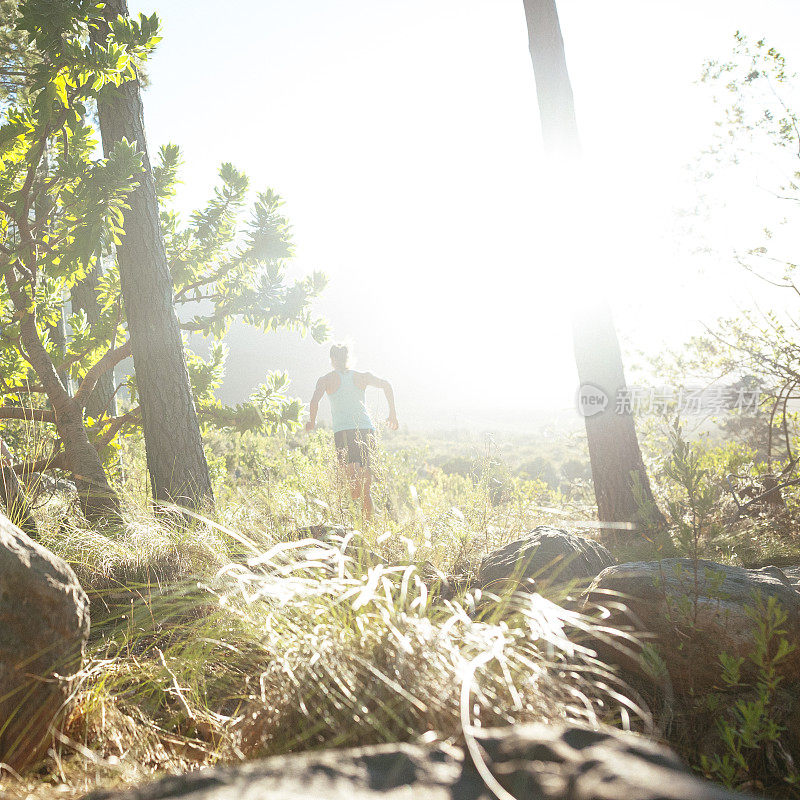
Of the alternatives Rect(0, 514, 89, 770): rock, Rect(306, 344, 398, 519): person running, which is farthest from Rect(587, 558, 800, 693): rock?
Rect(306, 344, 398, 519): person running

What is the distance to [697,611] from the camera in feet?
7.44

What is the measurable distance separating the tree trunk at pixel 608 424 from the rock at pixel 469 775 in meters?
4.73

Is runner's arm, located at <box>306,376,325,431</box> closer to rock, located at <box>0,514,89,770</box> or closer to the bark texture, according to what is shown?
the bark texture

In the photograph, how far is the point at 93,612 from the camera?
2768mm

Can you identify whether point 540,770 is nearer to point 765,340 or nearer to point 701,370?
point 765,340


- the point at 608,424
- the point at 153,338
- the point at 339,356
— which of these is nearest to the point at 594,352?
the point at 608,424

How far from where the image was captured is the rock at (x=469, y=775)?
84 centimetres

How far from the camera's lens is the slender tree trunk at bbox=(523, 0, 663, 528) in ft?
18.1

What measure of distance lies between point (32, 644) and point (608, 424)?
16.9 ft

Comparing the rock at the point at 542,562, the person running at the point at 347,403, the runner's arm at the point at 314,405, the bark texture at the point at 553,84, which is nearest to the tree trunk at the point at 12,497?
the rock at the point at 542,562

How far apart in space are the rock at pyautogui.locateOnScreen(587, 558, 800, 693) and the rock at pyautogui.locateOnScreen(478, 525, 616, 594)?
0.34m

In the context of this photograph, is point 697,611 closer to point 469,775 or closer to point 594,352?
point 469,775

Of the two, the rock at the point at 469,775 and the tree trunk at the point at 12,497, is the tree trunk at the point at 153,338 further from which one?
the rock at the point at 469,775

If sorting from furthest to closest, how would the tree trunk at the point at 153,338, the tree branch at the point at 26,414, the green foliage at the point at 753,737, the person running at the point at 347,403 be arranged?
the person running at the point at 347,403 → the tree trunk at the point at 153,338 → the tree branch at the point at 26,414 → the green foliage at the point at 753,737
